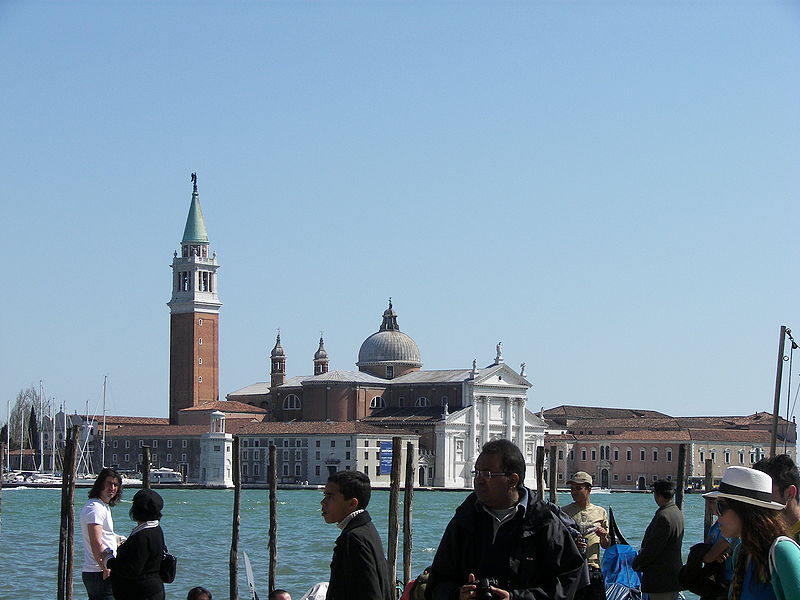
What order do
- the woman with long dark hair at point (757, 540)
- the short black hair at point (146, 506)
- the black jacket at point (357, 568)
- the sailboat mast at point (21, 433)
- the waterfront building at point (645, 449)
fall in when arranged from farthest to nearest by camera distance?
1. the sailboat mast at point (21, 433)
2. the waterfront building at point (645, 449)
3. the short black hair at point (146, 506)
4. the black jacket at point (357, 568)
5. the woman with long dark hair at point (757, 540)

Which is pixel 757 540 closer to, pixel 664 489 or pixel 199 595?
pixel 664 489

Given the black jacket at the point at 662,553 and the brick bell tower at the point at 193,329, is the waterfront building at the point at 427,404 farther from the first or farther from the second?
the black jacket at the point at 662,553

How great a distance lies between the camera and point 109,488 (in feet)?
18.5

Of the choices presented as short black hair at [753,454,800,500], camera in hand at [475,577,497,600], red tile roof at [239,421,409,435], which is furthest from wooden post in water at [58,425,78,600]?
red tile roof at [239,421,409,435]

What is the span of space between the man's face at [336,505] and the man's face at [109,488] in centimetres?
168

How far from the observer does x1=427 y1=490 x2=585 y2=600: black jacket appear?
3.37 m

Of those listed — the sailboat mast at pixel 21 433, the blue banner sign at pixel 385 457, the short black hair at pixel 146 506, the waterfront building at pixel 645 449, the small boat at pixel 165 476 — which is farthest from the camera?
the sailboat mast at pixel 21 433

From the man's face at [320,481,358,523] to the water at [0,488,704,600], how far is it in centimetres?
1193

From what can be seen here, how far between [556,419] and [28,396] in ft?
90.8

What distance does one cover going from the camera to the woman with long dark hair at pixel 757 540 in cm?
317

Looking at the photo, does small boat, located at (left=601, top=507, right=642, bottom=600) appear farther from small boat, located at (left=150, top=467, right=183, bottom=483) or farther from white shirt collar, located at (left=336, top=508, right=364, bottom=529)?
small boat, located at (left=150, top=467, right=183, bottom=483)

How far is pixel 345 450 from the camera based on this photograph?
2547 inches

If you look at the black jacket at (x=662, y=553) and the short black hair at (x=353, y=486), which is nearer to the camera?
the short black hair at (x=353, y=486)

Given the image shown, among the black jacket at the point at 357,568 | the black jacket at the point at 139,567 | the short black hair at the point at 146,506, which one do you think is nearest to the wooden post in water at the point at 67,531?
the black jacket at the point at 139,567
